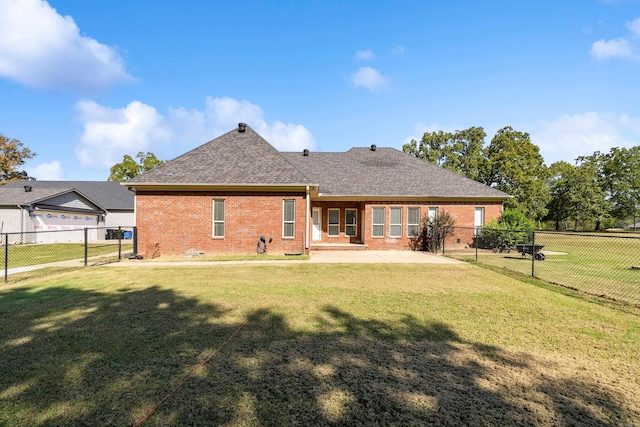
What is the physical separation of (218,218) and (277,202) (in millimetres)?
2921

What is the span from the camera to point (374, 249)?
18.5m

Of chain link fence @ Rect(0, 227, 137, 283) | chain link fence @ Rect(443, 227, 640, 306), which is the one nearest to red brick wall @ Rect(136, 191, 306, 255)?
chain link fence @ Rect(0, 227, 137, 283)

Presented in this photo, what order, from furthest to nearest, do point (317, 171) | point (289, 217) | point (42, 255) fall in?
point (317, 171)
point (42, 255)
point (289, 217)

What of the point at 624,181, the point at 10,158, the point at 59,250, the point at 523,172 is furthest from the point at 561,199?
the point at 10,158

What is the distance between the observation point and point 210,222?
48.6 feet

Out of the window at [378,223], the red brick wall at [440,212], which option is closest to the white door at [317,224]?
the red brick wall at [440,212]

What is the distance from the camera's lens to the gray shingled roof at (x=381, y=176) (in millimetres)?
18781

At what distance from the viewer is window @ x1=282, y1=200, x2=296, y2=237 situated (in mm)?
15109

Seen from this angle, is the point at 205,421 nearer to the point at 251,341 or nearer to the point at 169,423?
the point at 169,423

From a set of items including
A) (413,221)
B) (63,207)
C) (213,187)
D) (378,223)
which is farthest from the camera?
(63,207)

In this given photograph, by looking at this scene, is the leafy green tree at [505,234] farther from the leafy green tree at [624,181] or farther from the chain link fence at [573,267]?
the leafy green tree at [624,181]

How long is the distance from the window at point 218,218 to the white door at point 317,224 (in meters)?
6.67

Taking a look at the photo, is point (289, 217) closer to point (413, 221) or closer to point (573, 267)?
point (413, 221)

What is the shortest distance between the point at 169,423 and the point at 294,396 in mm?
1123
